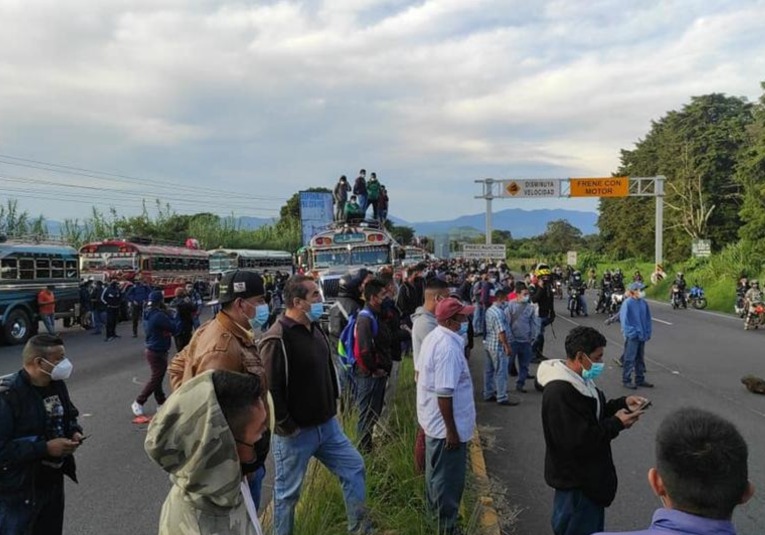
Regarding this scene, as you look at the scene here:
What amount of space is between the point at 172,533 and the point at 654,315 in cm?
2422

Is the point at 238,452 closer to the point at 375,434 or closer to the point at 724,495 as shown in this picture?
→ the point at 724,495

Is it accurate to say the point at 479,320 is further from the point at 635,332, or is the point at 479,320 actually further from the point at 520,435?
the point at 520,435

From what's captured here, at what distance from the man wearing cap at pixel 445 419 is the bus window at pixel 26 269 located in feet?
55.9

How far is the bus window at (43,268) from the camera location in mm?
18750

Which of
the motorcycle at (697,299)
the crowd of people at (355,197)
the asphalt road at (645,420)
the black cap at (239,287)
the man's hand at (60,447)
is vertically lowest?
the motorcycle at (697,299)

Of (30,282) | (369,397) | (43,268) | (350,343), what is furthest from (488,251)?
(369,397)

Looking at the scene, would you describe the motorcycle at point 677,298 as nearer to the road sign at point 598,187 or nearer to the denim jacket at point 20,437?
the road sign at point 598,187

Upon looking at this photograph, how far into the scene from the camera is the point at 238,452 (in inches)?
89.1

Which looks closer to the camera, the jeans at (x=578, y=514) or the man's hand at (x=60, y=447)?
the jeans at (x=578, y=514)

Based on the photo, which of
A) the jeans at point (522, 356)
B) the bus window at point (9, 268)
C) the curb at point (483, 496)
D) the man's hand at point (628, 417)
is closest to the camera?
the man's hand at point (628, 417)

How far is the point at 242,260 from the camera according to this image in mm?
38188

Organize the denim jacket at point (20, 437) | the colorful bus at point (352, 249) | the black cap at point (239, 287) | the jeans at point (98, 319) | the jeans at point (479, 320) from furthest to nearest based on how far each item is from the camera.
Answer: the jeans at point (98, 319), the colorful bus at point (352, 249), the jeans at point (479, 320), the black cap at point (239, 287), the denim jacket at point (20, 437)

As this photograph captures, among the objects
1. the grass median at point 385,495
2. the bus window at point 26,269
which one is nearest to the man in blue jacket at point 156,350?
the grass median at point 385,495

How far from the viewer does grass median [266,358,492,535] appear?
14.1 feet
